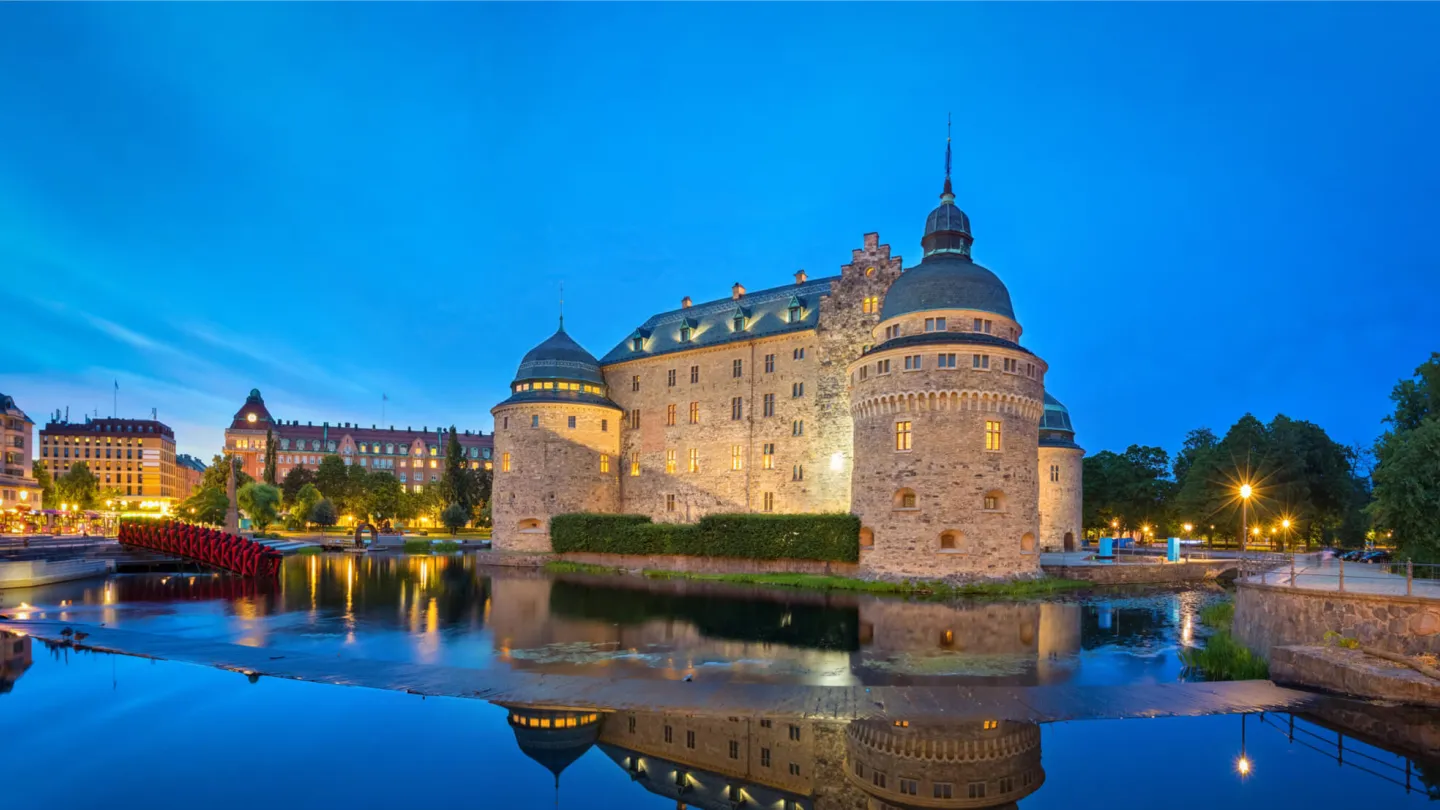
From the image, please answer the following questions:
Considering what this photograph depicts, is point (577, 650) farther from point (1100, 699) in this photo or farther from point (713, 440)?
point (713, 440)

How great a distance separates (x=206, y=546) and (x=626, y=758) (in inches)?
1487

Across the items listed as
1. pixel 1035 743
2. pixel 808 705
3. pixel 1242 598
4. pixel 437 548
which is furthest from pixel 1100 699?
pixel 437 548

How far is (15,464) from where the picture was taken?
8525cm

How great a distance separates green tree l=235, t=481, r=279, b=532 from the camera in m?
74.5

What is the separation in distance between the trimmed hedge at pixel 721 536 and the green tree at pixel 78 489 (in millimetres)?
78602

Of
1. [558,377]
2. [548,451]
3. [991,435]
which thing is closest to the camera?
[991,435]

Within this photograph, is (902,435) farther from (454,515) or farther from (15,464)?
(15,464)

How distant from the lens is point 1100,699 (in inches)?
522

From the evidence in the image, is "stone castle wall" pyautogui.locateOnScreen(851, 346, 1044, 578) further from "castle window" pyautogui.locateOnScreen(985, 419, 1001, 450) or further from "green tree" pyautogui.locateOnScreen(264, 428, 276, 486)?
"green tree" pyautogui.locateOnScreen(264, 428, 276, 486)

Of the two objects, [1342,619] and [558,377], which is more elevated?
[558,377]

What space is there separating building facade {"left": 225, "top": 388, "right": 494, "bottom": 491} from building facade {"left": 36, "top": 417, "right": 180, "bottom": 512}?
1799 centimetres

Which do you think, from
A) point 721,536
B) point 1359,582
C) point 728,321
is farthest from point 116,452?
point 1359,582

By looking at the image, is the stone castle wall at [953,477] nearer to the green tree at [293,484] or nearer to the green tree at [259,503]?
the green tree at [259,503]

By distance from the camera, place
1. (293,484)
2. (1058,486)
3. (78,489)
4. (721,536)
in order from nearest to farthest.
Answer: (721,536) < (1058,486) < (78,489) < (293,484)
